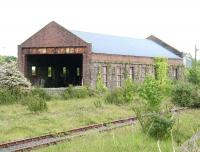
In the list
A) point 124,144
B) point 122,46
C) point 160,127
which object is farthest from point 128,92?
point 124,144

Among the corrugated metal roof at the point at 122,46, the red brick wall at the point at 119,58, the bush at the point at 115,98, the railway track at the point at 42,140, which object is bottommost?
the railway track at the point at 42,140

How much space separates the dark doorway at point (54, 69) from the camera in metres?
46.6

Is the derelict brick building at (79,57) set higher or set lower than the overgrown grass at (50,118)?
higher

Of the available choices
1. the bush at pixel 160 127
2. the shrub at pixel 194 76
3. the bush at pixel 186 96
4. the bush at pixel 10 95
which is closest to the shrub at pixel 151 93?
the bush at pixel 186 96

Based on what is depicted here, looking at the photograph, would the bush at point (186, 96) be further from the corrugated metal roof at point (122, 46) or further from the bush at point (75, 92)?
the corrugated metal roof at point (122, 46)

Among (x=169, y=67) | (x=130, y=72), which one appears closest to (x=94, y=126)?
(x=130, y=72)

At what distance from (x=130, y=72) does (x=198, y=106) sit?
16.2 m

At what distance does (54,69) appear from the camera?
50.5m

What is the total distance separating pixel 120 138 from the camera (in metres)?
14.0

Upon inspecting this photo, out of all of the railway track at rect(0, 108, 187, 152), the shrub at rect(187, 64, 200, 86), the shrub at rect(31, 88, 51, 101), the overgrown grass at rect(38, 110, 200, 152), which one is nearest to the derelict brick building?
the shrub at rect(187, 64, 200, 86)

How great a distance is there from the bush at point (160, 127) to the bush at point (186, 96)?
17.0 meters

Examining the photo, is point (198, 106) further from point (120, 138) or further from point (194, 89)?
point (120, 138)

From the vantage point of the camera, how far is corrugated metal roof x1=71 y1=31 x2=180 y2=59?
4328 cm

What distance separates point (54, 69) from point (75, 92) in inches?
594
